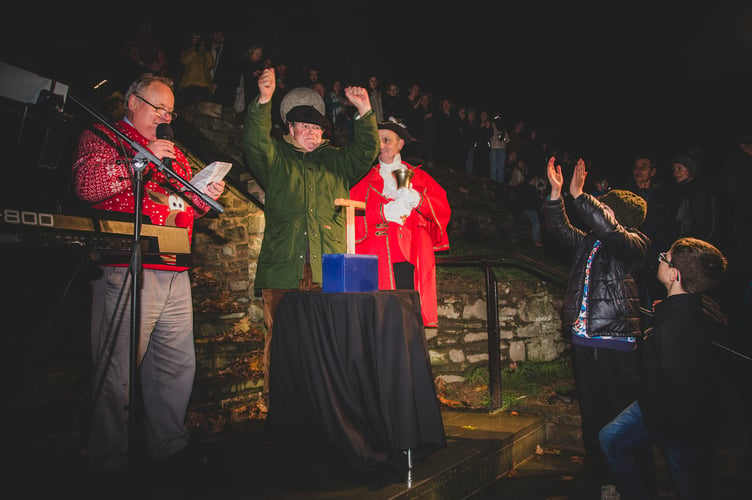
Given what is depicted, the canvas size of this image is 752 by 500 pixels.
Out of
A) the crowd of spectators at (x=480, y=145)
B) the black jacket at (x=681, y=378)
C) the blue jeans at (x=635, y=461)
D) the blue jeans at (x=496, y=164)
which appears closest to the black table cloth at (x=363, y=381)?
the blue jeans at (x=635, y=461)

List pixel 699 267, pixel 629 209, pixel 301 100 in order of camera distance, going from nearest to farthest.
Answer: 1. pixel 699 267
2. pixel 629 209
3. pixel 301 100

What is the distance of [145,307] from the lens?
230cm

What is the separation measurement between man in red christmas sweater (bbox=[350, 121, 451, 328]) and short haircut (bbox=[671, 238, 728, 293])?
1.71 meters

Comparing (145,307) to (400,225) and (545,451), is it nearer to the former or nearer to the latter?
(400,225)

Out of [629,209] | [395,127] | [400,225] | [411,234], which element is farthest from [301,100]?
[629,209]

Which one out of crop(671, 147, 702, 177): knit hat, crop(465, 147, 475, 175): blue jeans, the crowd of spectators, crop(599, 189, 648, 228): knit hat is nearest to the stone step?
crop(599, 189, 648, 228): knit hat

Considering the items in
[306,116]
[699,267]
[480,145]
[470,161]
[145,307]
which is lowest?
[145,307]

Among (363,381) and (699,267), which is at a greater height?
(699,267)

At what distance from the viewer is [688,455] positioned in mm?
2121

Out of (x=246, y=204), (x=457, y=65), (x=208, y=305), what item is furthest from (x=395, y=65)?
(x=208, y=305)

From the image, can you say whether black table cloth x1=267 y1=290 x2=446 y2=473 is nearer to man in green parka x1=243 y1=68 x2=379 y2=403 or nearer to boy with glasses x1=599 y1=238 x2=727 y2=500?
man in green parka x1=243 y1=68 x2=379 y2=403

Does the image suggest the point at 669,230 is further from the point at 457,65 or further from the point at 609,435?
the point at 457,65

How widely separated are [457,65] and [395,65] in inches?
96.5

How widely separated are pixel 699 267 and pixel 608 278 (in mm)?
569
